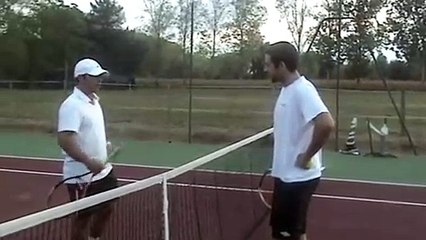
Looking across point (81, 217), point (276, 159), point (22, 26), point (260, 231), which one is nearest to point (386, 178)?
point (260, 231)

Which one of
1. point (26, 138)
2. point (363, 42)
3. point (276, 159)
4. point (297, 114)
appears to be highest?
point (363, 42)

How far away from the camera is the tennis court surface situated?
Answer: 3393mm

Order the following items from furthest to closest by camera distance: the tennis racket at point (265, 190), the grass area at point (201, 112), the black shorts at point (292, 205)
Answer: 1. the grass area at point (201, 112)
2. the tennis racket at point (265, 190)
3. the black shorts at point (292, 205)

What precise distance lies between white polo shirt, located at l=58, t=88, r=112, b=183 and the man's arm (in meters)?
1.23

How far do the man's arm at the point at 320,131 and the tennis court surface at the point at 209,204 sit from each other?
2.36 feet

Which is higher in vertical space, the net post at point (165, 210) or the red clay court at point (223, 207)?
the net post at point (165, 210)

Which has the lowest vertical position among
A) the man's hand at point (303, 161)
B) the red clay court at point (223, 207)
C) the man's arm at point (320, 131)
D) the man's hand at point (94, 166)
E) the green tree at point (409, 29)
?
the red clay court at point (223, 207)

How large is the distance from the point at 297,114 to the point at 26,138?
12120 millimetres

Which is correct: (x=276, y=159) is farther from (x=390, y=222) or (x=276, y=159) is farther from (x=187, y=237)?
(x=390, y=222)

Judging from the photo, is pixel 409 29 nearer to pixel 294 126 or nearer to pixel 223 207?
pixel 223 207

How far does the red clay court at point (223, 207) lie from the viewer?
378cm

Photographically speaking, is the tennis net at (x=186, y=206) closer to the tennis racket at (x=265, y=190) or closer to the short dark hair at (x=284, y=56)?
the tennis racket at (x=265, y=190)

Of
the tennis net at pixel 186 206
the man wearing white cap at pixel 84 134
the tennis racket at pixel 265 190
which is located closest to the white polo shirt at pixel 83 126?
the man wearing white cap at pixel 84 134

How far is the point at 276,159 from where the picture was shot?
422cm
